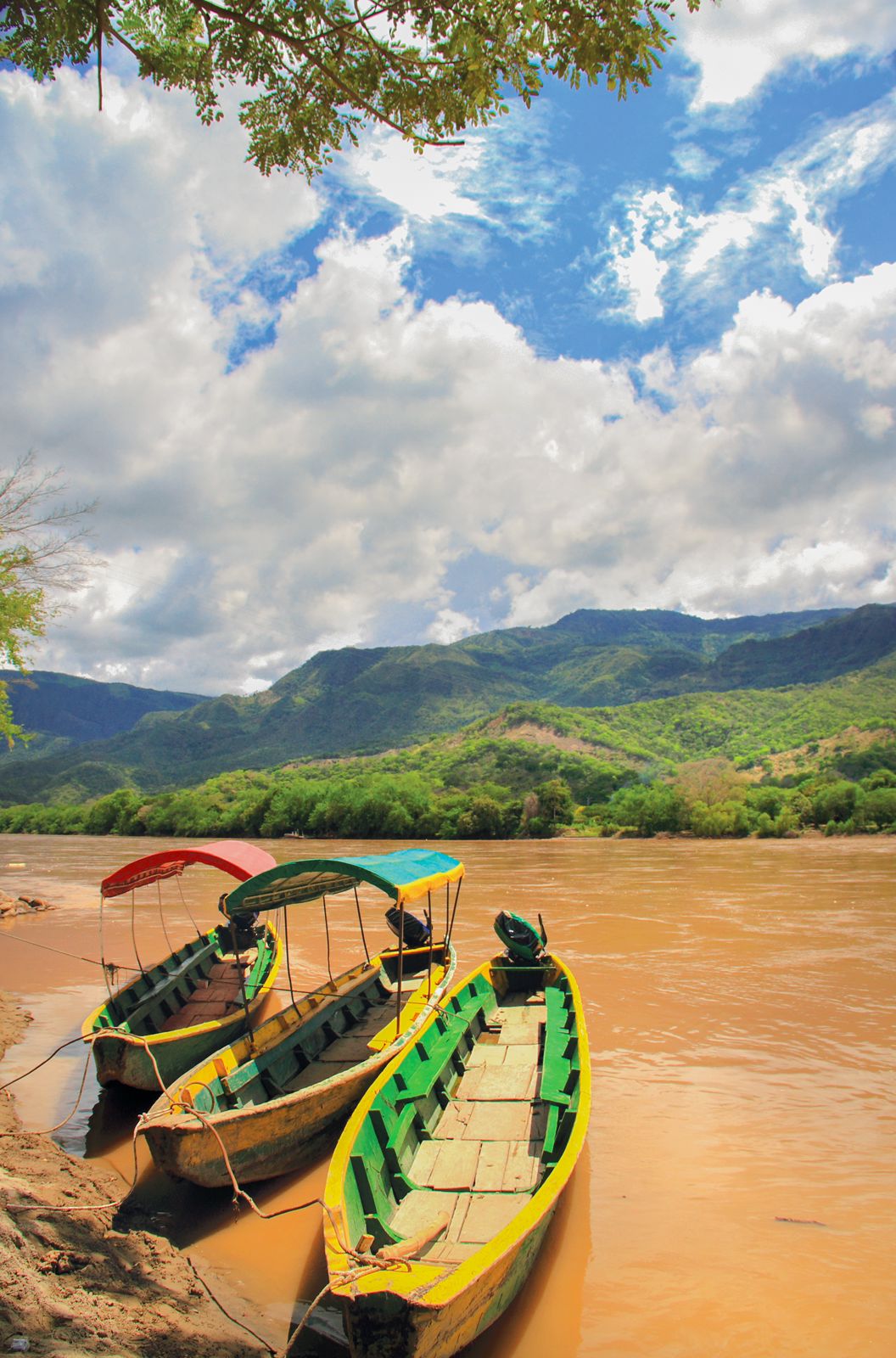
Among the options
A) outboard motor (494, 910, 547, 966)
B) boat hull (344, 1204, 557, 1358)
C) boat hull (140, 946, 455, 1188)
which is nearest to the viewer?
boat hull (344, 1204, 557, 1358)

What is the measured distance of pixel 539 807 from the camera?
53.9 meters

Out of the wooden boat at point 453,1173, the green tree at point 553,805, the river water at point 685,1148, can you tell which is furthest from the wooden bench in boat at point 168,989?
the green tree at point 553,805

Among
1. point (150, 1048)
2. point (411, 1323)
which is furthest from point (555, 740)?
point (411, 1323)

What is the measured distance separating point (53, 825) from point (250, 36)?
8174 centimetres

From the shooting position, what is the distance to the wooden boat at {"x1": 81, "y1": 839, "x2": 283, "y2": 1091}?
24.1ft

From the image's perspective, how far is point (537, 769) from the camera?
67.6 metres

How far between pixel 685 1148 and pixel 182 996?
21.3 ft

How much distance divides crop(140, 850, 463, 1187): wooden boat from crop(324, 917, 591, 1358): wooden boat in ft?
2.01

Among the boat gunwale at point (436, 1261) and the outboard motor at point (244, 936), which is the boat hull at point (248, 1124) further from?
the outboard motor at point (244, 936)

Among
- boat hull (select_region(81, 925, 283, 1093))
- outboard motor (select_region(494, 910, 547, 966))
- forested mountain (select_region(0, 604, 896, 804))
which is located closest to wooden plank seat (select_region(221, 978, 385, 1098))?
boat hull (select_region(81, 925, 283, 1093))

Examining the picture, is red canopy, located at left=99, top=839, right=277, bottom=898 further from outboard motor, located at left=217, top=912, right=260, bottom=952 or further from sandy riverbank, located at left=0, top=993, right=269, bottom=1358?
sandy riverbank, located at left=0, top=993, right=269, bottom=1358

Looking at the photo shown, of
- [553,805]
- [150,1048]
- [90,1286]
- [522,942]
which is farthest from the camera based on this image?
[553,805]

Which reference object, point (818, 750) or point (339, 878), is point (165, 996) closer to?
point (339, 878)

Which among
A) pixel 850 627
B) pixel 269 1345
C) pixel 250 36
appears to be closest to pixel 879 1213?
pixel 269 1345
